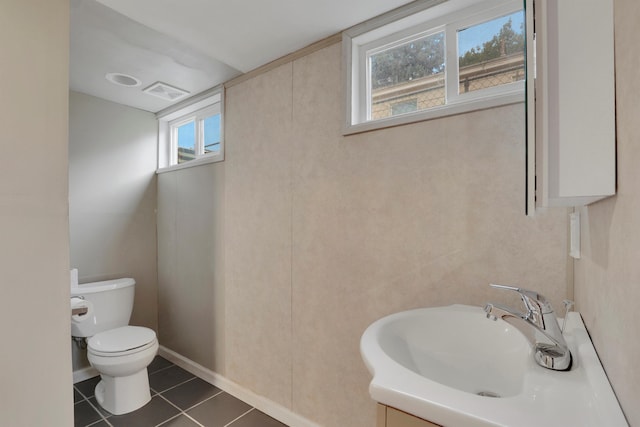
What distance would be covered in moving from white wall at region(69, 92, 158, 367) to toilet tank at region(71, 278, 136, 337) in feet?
0.85

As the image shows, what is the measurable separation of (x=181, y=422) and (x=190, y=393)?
1.09 ft

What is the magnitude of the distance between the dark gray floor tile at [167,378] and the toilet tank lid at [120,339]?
0.47 metres

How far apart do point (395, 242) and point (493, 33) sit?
1044 millimetres

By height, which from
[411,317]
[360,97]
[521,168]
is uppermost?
[360,97]

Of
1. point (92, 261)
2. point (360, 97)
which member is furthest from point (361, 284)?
point (92, 261)

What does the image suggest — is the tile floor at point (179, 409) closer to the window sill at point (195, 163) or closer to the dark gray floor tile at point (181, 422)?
the dark gray floor tile at point (181, 422)

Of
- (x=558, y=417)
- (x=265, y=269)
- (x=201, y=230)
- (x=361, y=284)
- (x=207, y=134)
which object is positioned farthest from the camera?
(x=207, y=134)

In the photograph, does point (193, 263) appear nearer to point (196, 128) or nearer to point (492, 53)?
point (196, 128)

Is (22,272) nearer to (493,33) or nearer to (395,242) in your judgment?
(395,242)

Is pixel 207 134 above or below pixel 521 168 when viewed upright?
above

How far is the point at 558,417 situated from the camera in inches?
21.1

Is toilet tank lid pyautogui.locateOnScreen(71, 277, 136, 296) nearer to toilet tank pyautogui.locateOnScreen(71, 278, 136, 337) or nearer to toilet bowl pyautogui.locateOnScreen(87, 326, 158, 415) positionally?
toilet tank pyautogui.locateOnScreen(71, 278, 136, 337)

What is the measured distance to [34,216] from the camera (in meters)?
1.16

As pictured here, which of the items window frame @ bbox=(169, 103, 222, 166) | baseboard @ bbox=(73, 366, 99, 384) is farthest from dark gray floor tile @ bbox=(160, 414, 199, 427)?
window frame @ bbox=(169, 103, 222, 166)
